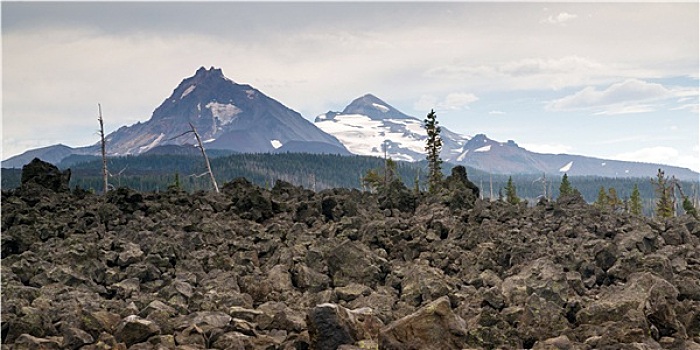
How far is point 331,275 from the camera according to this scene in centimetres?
1429

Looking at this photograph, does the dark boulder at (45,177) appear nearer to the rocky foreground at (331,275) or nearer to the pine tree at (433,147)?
the rocky foreground at (331,275)

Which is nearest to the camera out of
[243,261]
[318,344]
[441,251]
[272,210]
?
[318,344]

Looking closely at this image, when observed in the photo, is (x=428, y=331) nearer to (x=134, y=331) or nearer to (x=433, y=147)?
(x=134, y=331)

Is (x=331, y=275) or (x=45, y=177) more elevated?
(x=45, y=177)

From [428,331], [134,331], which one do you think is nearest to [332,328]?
[428,331]

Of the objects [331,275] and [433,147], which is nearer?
[331,275]

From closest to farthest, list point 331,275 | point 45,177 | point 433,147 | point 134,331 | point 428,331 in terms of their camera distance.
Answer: point 134,331, point 428,331, point 331,275, point 45,177, point 433,147

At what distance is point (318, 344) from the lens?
384 inches

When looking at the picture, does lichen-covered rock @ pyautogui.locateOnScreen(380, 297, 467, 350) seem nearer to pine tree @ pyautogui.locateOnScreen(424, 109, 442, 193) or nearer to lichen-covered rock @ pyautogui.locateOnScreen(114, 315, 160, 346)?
lichen-covered rock @ pyautogui.locateOnScreen(114, 315, 160, 346)

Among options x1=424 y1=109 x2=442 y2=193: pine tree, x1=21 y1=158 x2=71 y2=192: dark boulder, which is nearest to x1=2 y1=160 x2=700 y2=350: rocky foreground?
x1=21 y1=158 x2=71 y2=192: dark boulder

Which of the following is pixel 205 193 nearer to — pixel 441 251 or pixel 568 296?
pixel 441 251

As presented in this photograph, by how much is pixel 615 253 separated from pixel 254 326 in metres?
9.29

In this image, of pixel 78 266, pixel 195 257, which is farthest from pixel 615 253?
pixel 78 266

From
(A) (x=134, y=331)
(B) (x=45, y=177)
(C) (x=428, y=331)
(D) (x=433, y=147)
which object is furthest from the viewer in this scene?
(D) (x=433, y=147)
